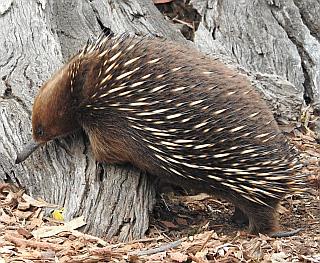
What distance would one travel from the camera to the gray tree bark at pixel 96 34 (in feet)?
15.9

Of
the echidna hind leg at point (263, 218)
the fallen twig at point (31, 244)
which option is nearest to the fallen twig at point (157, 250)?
the fallen twig at point (31, 244)

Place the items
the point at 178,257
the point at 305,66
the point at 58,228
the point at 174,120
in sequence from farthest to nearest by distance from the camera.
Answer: the point at 305,66 → the point at 174,120 → the point at 58,228 → the point at 178,257

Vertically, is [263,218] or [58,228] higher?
[58,228]

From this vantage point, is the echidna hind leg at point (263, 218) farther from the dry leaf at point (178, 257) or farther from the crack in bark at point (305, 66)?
the crack in bark at point (305, 66)

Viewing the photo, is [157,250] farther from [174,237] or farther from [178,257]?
[174,237]

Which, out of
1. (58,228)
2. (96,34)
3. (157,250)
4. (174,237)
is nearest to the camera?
(157,250)

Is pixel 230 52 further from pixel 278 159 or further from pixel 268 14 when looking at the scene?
pixel 278 159

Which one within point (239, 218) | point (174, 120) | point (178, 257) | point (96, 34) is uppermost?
point (96, 34)

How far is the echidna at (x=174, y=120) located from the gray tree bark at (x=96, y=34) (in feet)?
0.55

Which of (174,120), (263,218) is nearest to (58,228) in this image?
(174,120)

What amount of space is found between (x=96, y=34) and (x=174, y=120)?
61.3 inches

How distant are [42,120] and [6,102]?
1.33ft

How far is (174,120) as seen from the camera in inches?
187

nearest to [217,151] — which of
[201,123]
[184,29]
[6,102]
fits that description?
[201,123]
